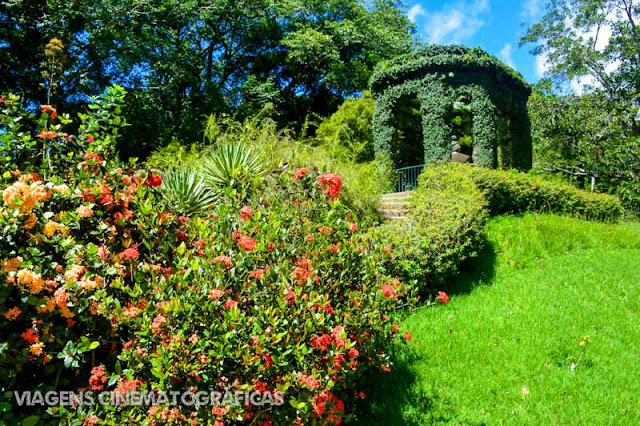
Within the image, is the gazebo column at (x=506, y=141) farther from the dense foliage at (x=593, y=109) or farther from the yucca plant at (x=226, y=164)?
the yucca plant at (x=226, y=164)

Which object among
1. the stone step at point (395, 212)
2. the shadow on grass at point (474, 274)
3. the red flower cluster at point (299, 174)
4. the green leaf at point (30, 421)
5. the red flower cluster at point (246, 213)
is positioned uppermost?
the red flower cluster at point (299, 174)

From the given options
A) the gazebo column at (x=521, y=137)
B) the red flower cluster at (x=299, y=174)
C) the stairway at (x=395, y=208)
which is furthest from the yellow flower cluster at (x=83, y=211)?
the gazebo column at (x=521, y=137)

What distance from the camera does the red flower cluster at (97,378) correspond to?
188 centimetres

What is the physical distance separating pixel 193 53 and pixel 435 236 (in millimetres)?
16270

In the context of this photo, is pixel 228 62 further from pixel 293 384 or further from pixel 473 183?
pixel 293 384

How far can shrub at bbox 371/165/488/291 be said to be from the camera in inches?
214

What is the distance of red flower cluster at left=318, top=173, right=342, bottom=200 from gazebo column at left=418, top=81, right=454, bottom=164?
10.9 m

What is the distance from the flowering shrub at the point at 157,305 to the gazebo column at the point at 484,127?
38.5 feet

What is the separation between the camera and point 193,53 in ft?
59.4

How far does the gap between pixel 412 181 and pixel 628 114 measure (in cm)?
831

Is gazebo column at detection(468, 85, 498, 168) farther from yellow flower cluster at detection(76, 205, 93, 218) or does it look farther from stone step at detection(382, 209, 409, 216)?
yellow flower cluster at detection(76, 205, 93, 218)

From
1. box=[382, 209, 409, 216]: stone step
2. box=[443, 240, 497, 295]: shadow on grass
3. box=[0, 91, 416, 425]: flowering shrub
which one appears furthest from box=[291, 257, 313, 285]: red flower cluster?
box=[382, 209, 409, 216]: stone step

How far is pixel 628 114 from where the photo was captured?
14875 mm

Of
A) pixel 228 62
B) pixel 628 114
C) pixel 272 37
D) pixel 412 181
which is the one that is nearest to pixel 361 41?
pixel 272 37
